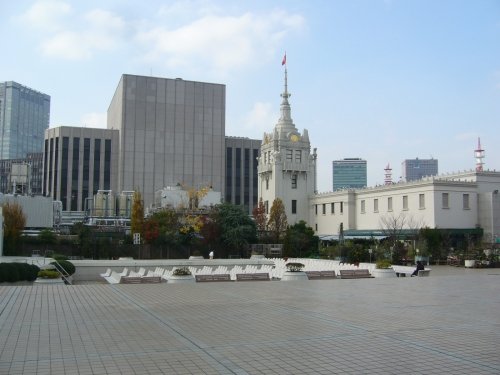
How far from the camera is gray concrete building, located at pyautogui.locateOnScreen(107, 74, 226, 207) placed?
9869 cm

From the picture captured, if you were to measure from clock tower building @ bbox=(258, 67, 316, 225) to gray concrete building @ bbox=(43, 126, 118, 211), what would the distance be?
1472 inches

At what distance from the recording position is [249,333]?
11.8m

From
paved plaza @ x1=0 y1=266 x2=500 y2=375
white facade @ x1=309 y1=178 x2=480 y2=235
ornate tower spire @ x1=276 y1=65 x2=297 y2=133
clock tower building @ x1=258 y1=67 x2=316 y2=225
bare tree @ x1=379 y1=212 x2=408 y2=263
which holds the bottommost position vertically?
paved plaza @ x1=0 y1=266 x2=500 y2=375

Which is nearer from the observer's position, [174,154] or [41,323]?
[41,323]

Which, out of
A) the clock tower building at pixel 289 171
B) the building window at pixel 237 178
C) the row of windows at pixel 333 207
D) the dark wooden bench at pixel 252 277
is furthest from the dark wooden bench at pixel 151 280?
the building window at pixel 237 178

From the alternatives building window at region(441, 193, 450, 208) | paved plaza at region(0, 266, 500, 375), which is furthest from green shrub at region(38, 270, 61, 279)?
building window at region(441, 193, 450, 208)

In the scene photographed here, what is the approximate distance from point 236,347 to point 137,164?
300ft

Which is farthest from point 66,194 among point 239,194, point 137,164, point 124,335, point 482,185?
point 124,335

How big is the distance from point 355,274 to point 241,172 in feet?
265

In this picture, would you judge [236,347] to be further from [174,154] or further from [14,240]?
[174,154]

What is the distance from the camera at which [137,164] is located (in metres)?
98.9

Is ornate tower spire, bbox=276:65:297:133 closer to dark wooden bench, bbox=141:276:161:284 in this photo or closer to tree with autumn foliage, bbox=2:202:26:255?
tree with autumn foliage, bbox=2:202:26:255

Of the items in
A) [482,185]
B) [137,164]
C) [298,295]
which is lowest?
[298,295]

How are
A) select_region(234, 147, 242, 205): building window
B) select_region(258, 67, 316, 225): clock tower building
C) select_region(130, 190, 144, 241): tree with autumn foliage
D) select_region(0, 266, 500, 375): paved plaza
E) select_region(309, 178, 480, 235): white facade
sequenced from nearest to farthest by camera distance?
select_region(0, 266, 500, 375): paved plaza, select_region(130, 190, 144, 241): tree with autumn foliage, select_region(309, 178, 480, 235): white facade, select_region(258, 67, 316, 225): clock tower building, select_region(234, 147, 242, 205): building window
